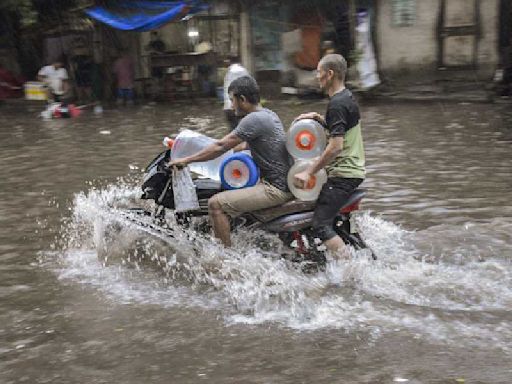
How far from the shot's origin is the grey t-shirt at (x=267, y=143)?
5059mm

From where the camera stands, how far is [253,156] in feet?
17.2

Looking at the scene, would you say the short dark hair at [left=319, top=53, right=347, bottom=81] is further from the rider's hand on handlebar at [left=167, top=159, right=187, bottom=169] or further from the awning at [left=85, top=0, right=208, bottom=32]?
the awning at [left=85, top=0, right=208, bottom=32]

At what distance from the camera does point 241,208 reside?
16.9ft

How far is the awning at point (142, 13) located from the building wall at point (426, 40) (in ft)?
17.3

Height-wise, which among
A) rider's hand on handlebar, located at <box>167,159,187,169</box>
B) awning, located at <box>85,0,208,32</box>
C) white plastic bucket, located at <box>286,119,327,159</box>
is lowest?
rider's hand on handlebar, located at <box>167,159,187,169</box>

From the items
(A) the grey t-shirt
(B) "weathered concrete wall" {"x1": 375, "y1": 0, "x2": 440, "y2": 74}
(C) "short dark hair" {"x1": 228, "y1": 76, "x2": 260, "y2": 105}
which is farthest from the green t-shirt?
(B) "weathered concrete wall" {"x1": 375, "y1": 0, "x2": 440, "y2": 74}

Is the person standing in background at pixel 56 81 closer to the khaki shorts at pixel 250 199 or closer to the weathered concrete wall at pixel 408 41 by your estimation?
the weathered concrete wall at pixel 408 41

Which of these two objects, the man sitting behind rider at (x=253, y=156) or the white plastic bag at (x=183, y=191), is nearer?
the man sitting behind rider at (x=253, y=156)

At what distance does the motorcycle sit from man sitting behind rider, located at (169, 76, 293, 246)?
14cm

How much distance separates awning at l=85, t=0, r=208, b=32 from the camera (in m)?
17.5

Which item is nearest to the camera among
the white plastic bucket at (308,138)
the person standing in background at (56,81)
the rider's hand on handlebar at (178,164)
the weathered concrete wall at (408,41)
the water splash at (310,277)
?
the water splash at (310,277)

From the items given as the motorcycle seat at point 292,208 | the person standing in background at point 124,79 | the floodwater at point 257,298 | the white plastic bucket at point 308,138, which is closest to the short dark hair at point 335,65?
the white plastic bucket at point 308,138

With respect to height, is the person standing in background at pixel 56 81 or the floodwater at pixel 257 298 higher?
the person standing in background at pixel 56 81

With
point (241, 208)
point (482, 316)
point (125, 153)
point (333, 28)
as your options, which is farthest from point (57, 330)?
point (333, 28)
